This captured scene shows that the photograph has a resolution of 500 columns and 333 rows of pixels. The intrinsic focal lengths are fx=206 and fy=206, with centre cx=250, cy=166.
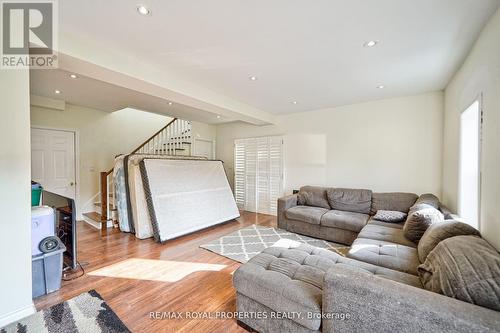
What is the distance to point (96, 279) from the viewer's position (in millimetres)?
2254

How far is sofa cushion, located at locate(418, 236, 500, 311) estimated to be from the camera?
3.27ft

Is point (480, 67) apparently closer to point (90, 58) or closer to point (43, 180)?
point (90, 58)

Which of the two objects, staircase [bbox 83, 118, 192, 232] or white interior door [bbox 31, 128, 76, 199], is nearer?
white interior door [bbox 31, 128, 76, 199]

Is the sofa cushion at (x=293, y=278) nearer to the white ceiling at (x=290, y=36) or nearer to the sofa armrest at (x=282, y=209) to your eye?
the sofa armrest at (x=282, y=209)

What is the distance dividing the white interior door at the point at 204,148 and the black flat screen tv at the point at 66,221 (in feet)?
11.5

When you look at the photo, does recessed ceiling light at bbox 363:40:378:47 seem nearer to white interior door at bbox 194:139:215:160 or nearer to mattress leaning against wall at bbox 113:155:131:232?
mattress leaning against wall at bbox 113:155:131:232

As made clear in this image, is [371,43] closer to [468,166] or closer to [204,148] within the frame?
[468,166]

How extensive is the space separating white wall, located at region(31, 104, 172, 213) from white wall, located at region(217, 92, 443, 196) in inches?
142

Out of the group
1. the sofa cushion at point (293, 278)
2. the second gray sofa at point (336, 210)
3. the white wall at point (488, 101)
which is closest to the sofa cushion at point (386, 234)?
the second gray sofa at point (336, 210)

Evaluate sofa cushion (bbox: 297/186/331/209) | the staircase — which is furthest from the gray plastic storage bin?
sofa cushion (bbox: 297/186/331/209)

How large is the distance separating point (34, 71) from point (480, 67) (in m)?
4.98

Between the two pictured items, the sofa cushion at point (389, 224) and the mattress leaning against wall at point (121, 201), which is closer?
the sofa cushion at point (389, 224)

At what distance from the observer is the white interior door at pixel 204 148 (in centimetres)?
585

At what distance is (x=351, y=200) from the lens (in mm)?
3682
